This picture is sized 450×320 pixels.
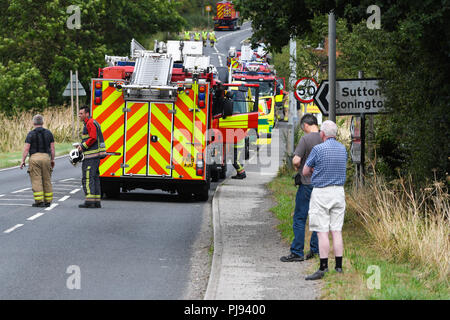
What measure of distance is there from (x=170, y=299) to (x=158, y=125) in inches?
409

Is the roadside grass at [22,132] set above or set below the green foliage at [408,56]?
below

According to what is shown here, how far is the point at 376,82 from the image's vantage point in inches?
630

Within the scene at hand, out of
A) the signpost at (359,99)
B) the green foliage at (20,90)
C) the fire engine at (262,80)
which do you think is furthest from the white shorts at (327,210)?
the green foliage at (20,90)

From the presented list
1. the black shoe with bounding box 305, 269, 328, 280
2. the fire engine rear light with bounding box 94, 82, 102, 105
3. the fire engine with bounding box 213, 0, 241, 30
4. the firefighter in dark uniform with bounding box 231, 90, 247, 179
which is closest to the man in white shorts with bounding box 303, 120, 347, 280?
the black shoe with bounding box 305, 269, 328, 280

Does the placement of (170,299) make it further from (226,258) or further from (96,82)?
(96,82)

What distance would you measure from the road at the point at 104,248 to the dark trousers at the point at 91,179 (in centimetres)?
37

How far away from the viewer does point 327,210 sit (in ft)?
34.6

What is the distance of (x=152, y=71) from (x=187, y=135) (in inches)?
63.3

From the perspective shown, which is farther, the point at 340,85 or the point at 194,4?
the point at 194,4

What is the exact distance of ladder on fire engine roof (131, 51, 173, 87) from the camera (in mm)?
19562

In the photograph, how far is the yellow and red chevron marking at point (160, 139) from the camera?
64.3 feet

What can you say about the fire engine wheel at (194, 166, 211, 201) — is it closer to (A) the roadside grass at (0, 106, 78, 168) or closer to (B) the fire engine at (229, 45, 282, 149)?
(A) the roadside grass at (0, 106, 78, 168)

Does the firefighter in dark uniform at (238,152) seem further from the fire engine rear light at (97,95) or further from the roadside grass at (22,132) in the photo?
the roadside grass at (22,132)

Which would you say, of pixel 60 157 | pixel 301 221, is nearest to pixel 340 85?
pixel 301 221
